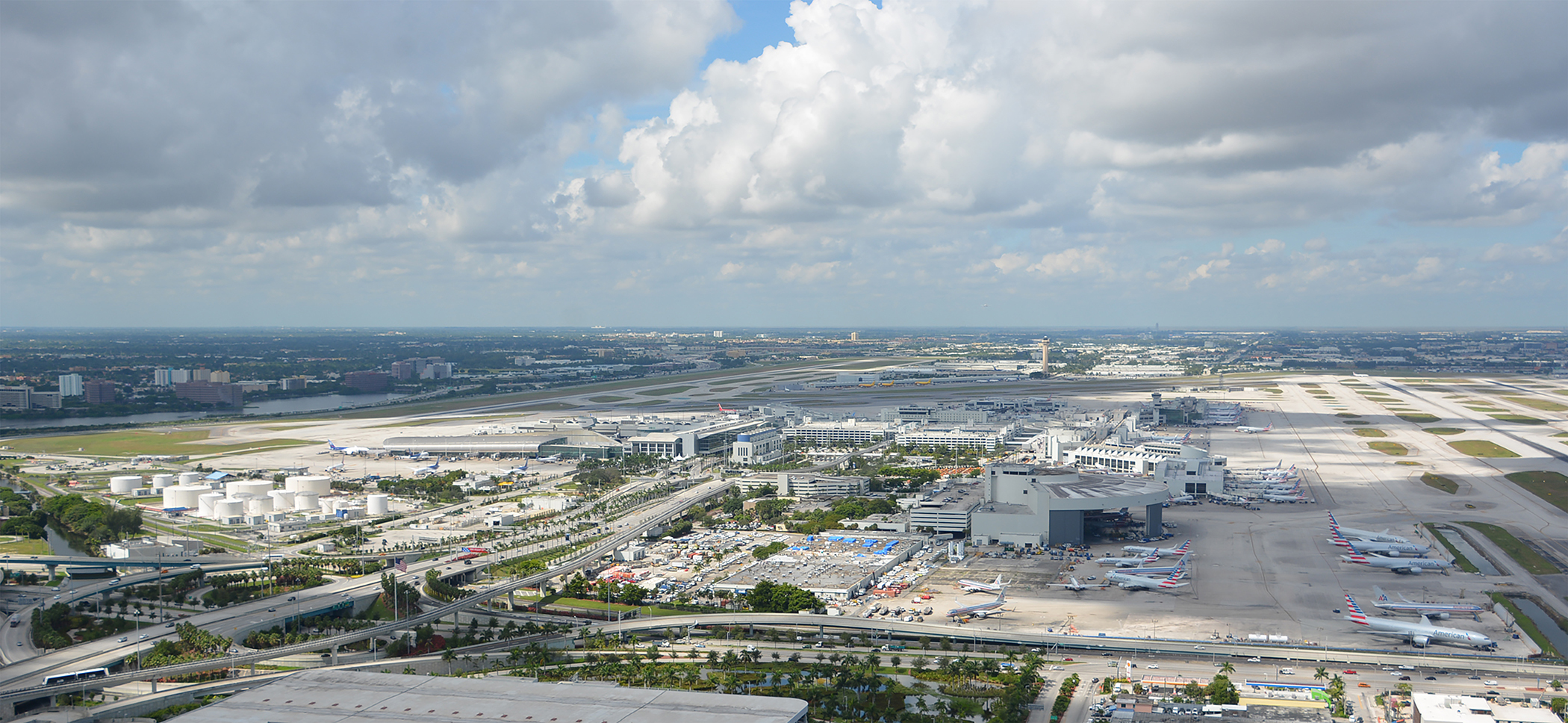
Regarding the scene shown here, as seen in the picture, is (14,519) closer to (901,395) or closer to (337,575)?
(337,575)

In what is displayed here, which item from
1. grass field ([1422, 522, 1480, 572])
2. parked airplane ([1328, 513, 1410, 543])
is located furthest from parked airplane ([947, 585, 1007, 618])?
grass field ([1422, 522, 1480, 572])

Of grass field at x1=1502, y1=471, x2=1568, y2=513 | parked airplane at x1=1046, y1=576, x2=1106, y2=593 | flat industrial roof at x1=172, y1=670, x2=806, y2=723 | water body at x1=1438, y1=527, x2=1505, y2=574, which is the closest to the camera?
flat industrial roof at x1=172, y1=670, x2=806, y2=723

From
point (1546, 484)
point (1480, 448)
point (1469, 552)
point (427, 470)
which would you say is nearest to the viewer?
point (1469, 552)

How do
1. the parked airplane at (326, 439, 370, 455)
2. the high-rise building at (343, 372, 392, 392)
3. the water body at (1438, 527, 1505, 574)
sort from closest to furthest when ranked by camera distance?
the water body at (1438, 527, 1505, 574), the parked airplane at (326, 439, 370, 455), the high-rise building at (343, 372, 392, 392)

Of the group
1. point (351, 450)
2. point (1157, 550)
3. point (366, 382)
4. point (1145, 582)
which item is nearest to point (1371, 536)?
point (1157, 550)

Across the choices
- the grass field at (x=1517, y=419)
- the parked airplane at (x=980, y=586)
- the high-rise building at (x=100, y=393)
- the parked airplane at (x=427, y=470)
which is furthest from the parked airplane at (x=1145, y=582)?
the high-rise building at (x=100, y=393)

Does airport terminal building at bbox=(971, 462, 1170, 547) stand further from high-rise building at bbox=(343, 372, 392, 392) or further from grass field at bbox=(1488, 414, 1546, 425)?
high-rise building at bbox=(343, 372, 392, 392)

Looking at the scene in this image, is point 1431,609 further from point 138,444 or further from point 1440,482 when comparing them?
point 138,444

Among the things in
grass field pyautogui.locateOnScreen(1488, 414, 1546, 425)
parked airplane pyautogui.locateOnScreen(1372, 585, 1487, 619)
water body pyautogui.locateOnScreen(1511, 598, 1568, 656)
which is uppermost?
grass field pyautogui.locateOnScreen(1488, 414, 1546, 425)
